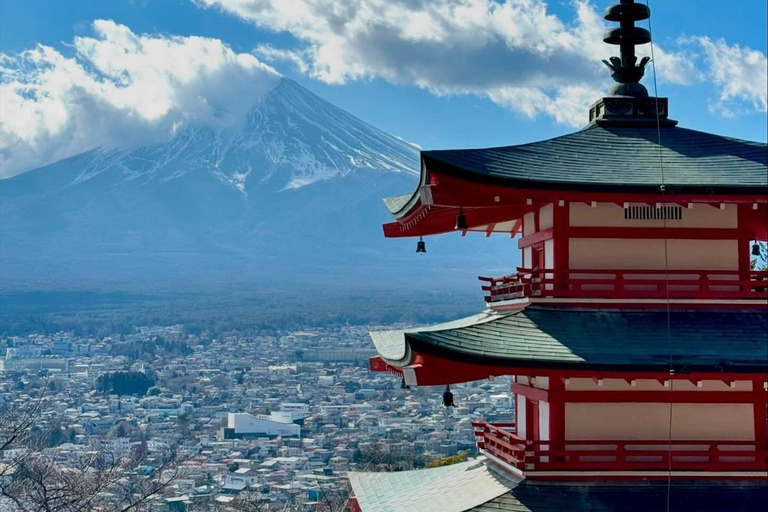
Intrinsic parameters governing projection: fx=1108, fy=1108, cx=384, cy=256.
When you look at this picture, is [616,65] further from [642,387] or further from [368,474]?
[368,474]

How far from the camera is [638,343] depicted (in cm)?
1083

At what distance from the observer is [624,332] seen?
435 inches

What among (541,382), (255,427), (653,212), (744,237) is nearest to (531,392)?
(541,382)

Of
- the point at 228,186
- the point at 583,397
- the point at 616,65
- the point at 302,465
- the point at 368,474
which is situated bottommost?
the point at 302,465

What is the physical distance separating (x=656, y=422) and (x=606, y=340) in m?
1.18

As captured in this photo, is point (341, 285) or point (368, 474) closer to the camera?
point (368, 474)

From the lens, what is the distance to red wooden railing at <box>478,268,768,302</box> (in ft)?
37.4

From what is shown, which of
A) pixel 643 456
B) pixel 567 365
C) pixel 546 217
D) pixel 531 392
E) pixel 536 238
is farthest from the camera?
pixel 536 238

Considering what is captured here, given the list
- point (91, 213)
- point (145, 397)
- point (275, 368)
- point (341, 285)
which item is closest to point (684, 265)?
point (145, 397)

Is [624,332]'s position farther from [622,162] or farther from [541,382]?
[622,162]

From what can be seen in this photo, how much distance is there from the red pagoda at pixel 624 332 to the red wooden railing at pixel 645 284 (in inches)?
0.6

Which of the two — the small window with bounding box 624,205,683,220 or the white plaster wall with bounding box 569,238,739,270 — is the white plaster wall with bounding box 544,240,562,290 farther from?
the small window with bounding box 624,205,683,220

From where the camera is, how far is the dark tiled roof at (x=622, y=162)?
1091 centimetres

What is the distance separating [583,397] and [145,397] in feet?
257
